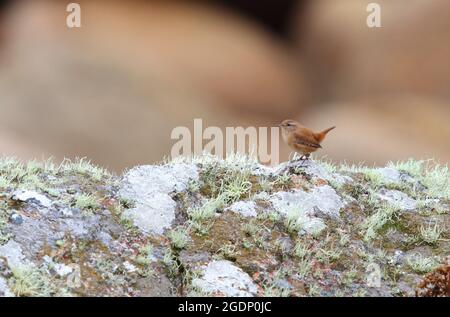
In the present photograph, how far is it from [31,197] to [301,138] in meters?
2.74

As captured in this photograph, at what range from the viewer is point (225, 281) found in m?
5.16

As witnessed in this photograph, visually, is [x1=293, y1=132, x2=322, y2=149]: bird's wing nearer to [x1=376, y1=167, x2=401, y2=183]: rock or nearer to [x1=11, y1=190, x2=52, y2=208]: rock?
[x1=376, y1=167, x2=401, y2=183]: rock

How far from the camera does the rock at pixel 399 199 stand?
639cm

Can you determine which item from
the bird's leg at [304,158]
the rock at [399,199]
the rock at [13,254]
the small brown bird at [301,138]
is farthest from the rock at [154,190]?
the rock at [399,199]

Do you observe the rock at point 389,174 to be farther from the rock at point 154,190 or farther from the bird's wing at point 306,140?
the rock at point 154,190

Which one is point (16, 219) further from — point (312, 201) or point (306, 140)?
point (306, 140)

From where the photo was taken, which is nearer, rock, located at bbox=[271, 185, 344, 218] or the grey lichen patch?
the grey lichen patch

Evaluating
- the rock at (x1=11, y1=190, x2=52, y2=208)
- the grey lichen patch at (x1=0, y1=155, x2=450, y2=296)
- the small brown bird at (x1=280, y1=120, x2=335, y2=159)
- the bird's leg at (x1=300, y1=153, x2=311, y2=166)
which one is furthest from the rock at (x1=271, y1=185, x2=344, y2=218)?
the rock at (x1=11, y1=190, x2=52, y2=208)

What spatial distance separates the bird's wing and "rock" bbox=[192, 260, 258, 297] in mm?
2088

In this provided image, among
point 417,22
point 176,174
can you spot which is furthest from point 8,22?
point 176,174

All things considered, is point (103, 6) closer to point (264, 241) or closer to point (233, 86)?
point (233, 86)

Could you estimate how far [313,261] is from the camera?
5449 mm

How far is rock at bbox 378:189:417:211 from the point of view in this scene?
639cm

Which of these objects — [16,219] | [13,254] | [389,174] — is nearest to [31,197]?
[16,219]
